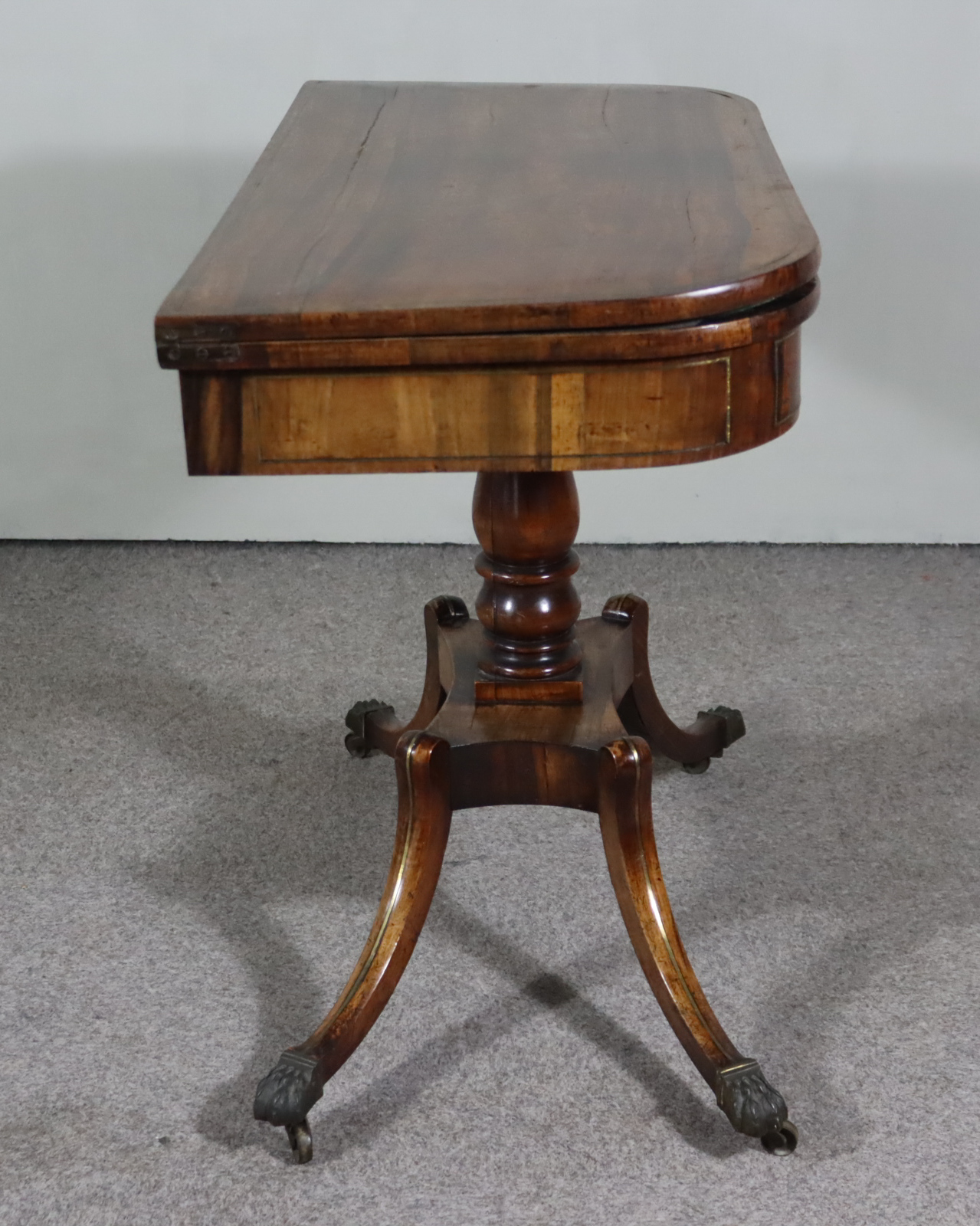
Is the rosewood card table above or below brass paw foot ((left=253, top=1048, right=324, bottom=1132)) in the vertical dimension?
above

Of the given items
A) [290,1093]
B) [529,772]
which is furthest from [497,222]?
[290,1093]

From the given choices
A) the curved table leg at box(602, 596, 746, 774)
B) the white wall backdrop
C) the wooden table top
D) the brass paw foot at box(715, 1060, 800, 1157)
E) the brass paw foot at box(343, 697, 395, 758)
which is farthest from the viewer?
the white wall backdrop

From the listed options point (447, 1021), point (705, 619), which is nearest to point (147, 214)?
point (705, 619)

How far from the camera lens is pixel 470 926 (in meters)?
1.38

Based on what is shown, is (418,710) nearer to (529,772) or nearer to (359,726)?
(359,726)

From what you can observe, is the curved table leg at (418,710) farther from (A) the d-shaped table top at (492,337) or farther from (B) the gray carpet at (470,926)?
(A) the d-shaped table top at (492,337)

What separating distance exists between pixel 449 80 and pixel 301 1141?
141 cm

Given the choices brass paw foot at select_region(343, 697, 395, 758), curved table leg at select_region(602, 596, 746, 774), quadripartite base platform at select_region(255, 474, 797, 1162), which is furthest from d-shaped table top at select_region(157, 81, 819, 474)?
brass paw foot at select_region(343, 697, 395, 758)

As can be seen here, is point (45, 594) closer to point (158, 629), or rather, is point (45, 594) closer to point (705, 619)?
point (158, 629)

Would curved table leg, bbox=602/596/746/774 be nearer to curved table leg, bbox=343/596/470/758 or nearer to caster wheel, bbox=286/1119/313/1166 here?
curved table leg, bbox=343/596/470/758

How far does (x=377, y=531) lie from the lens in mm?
2193

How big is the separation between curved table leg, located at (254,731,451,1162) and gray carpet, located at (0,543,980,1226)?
0.06 meters

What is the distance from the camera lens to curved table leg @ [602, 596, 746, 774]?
145 cm

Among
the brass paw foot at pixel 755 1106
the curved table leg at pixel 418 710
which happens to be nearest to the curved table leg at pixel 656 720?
the curved table leg at pixel 418 710
